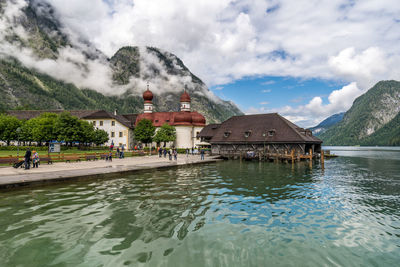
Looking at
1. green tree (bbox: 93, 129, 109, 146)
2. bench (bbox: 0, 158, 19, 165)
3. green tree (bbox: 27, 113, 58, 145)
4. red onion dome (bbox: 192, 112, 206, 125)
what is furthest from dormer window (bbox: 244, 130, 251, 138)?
green tree (bbox: 27, 113, 58, 145)

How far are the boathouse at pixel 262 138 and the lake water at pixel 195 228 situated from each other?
30.5 meters

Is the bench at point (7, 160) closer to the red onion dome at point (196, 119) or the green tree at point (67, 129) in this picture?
the green tree at point (67, 129)

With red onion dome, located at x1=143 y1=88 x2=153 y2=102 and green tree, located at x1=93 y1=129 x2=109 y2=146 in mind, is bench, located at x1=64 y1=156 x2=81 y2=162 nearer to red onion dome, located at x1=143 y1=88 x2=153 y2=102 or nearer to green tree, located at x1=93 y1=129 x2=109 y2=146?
green tree, located at x1=93 y1=129 x2=109 y2=146

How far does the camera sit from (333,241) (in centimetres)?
875

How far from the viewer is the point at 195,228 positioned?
Answer: 9758 mm

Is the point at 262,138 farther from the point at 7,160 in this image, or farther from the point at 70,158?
the point at 7,160

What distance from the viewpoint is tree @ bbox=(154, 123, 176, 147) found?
6981 cm

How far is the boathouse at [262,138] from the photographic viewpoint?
46750 mm

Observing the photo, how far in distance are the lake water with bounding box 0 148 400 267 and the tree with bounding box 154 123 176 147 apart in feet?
174

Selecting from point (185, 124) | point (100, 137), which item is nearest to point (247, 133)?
point (185, 124)

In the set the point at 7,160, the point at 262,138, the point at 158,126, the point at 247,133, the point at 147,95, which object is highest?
the point at 147,95

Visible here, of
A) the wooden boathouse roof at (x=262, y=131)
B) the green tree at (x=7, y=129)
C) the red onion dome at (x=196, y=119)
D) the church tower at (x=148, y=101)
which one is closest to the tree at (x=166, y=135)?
the red onion dome at (x=196, y=119)

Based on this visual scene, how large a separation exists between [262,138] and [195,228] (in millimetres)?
42512

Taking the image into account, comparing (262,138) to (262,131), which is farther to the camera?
(262,131)
